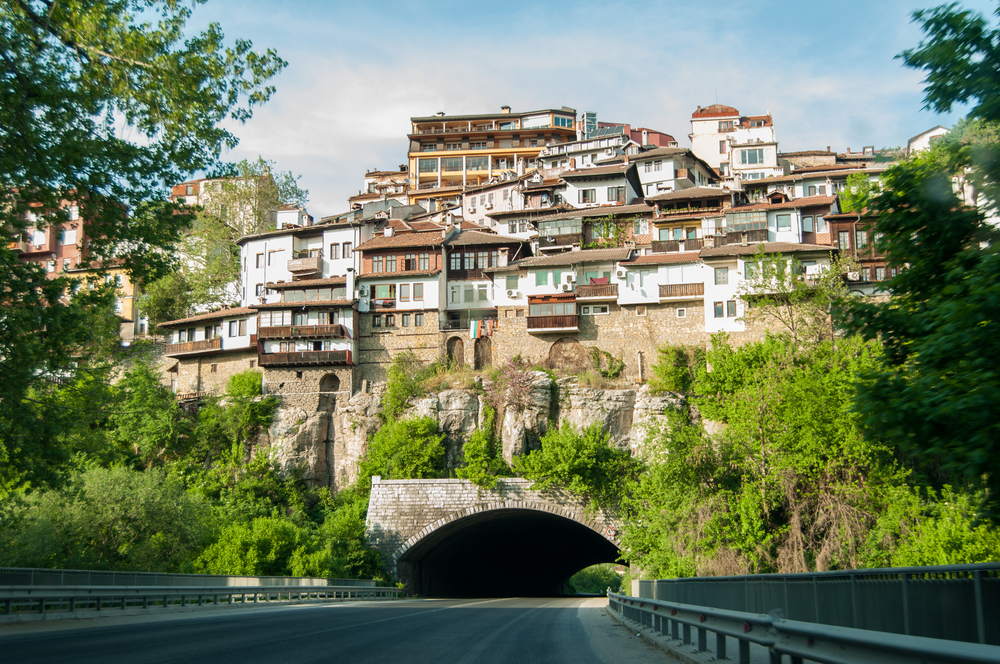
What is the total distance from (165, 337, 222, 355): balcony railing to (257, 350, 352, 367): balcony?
6.22 meters

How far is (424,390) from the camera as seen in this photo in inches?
2265

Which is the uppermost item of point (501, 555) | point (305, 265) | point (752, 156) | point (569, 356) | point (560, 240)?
point (752, 156)

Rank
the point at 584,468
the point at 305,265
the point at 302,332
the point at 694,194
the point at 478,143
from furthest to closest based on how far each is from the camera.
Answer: the point at 478,143 < the point at 305,265 < the point at 694,194 < the point at 302,332 < the point at 584,468

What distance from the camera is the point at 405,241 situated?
67375 mm

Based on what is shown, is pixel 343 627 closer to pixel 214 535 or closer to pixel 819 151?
pixel 214 535

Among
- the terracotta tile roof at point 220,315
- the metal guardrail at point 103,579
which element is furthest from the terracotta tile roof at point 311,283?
the metal guardrail at point 103,579

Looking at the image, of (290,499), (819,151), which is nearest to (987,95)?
(290,499)

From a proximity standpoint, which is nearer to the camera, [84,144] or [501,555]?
[84,144]

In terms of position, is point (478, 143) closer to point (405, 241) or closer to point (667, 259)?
point (405, 241)

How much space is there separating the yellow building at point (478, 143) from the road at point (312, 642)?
88121mm

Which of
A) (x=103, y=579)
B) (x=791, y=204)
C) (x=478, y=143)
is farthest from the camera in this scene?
(x=478, y=143)

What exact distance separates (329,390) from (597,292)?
22.0 meters

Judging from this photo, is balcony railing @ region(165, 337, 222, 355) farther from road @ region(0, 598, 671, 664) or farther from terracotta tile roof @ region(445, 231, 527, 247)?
road @ region(0, 598, 671, 664)

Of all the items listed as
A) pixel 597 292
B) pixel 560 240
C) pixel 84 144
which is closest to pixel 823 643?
pixel 84 144
